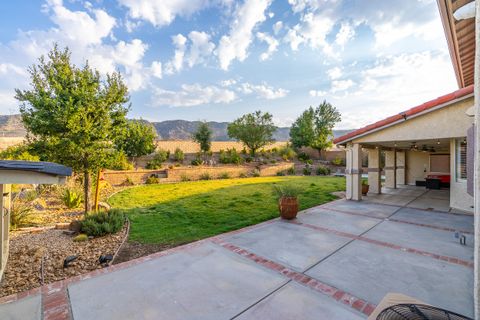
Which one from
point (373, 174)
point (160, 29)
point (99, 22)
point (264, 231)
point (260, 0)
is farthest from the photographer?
point (373, 174)

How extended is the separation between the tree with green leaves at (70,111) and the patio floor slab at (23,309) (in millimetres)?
4234

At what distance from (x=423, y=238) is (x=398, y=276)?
2645mm

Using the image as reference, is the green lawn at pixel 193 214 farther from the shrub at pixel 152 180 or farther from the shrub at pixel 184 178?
the shrub at pixel 184 178

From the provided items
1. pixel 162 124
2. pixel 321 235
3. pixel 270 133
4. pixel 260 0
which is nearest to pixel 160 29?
pixel 260 0

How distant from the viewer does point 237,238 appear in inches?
218

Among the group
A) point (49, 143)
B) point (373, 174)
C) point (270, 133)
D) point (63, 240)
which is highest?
point (270, 133)

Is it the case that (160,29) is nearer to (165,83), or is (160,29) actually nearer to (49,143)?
(165,83)

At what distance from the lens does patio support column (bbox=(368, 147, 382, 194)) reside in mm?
12172

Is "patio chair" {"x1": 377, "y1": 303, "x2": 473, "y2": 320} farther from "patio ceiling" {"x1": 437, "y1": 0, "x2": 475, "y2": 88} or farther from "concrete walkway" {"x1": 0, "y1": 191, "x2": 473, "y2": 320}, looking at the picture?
"patio ceiling" {"x1": 437, "y1": 0, "x2": 475, "y2": 88}

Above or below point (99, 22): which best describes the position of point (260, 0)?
above

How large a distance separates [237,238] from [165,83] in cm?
1226

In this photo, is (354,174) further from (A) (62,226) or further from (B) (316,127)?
(B) (316,127)

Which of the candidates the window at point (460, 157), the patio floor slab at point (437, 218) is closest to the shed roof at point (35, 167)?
the patio floor slab at point (437, 218)

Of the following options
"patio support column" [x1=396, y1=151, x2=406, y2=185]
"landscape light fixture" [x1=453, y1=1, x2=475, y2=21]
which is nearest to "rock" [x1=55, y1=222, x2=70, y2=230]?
"landscape light fixture" [x1=453, y1=1, x2=475, y2=21]
